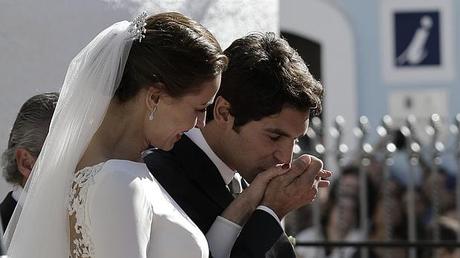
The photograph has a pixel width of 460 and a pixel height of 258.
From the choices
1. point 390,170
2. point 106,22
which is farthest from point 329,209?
point 106,22

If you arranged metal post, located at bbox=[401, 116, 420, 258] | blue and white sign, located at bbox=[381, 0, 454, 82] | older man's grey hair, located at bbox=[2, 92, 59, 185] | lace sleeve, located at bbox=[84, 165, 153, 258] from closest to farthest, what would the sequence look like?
lace sleeve, located at bbox=[84, 165, 153, 258] → older man's grey hair, located at bbox=[2, 92, 59, 185] → metal post, located at bbox=[401, 116, 420, 258] → blue and white sign, located at bbox=[381, 0, 454, 82]

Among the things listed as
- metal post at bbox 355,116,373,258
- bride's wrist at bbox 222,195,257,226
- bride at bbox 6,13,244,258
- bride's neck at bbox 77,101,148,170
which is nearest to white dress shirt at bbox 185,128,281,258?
bride's wrist at bbox 222,195,257,226

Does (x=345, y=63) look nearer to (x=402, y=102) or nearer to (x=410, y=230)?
(x=402, y=102)

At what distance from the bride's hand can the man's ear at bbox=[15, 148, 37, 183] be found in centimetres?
83

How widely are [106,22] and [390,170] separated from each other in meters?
4.74

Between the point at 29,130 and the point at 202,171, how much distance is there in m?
0.73

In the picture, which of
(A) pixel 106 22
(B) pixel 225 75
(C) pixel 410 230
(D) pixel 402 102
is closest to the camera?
(B) pixel 225 75

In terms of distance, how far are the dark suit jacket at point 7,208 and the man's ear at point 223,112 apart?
0.76 metres

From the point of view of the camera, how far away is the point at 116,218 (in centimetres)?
264

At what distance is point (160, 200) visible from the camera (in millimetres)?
2750

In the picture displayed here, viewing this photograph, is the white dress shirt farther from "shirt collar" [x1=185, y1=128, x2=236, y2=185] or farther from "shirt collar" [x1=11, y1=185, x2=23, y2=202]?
"shirt collar" [x1=11, y1=185, x2=23, y2=202]

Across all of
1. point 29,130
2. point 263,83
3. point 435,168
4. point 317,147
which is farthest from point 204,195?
point 435,168

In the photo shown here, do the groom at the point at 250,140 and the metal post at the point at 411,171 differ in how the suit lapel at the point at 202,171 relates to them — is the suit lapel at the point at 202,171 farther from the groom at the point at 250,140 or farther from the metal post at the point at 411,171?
the metal post at the point at 411,171

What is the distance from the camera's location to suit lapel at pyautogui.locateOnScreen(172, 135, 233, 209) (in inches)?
120
